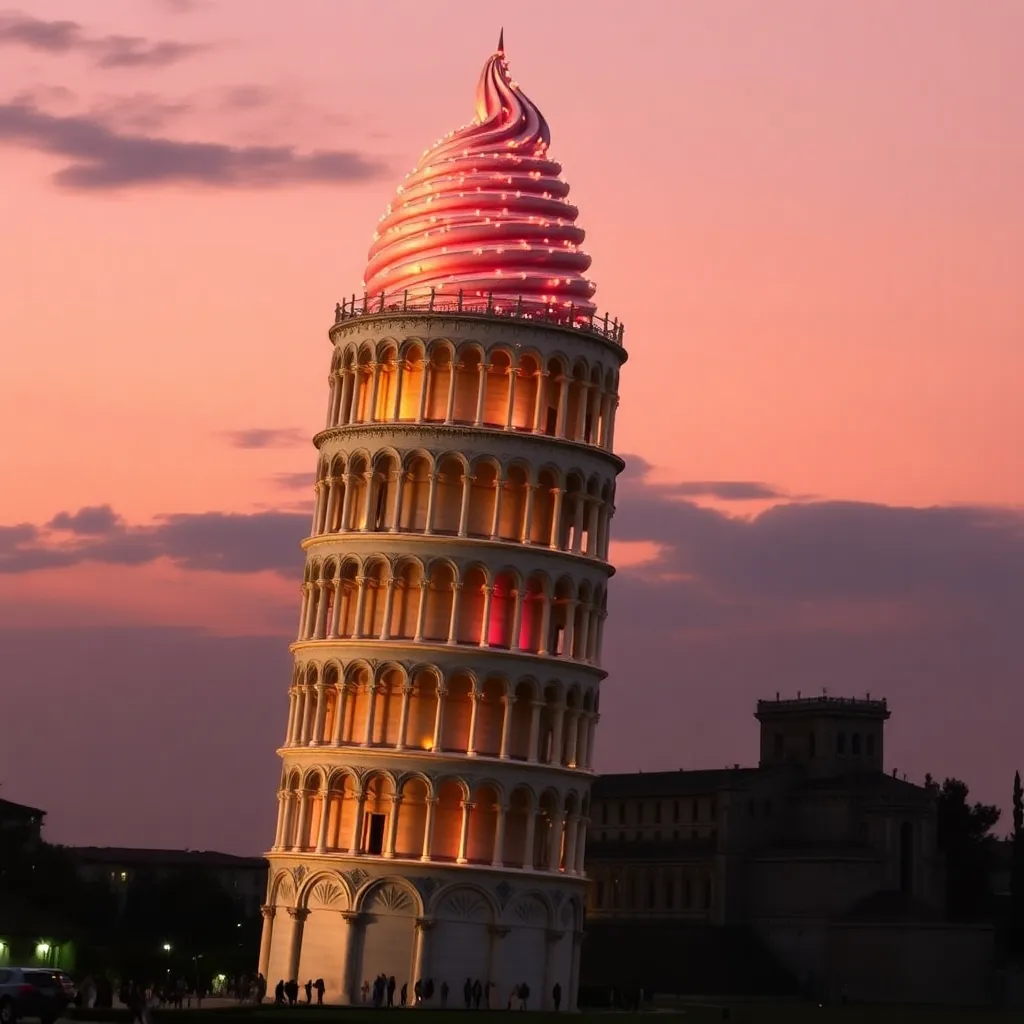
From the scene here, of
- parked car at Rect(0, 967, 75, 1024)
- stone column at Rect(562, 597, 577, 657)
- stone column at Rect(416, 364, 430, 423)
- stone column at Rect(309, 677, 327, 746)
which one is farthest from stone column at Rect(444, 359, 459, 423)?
parked car at Rect(0, 967, 75, 1024)

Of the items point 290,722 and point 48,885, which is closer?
point 290,722

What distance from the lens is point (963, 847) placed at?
477 ft

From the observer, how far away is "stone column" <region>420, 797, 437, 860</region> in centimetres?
7231

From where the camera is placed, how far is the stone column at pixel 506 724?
240ft

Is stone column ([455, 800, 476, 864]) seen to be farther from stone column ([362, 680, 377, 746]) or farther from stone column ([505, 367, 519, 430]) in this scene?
stone column ([505, 367, 519, 430])

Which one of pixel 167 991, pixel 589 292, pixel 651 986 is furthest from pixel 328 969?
pixel 651 986

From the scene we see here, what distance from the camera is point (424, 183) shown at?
256 ft

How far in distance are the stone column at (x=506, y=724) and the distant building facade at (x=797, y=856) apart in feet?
192

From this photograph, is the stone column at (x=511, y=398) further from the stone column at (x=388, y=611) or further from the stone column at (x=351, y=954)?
the stone column at (x=351, y=954)

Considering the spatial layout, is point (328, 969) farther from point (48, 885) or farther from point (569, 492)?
point (48, 885)

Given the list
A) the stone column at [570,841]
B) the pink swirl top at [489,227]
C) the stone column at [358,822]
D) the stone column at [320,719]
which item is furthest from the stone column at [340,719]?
the pink swirl top at [489,227]

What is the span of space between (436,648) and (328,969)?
11.3m

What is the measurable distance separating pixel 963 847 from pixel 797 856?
50.0 ft


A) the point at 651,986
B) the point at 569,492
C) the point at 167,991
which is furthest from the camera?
the point at 651,986
